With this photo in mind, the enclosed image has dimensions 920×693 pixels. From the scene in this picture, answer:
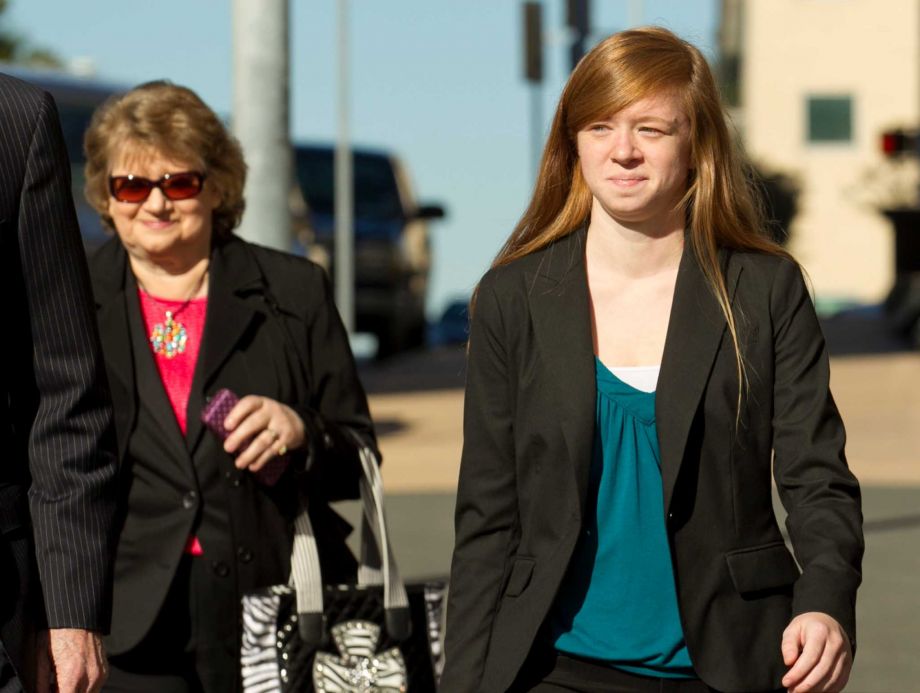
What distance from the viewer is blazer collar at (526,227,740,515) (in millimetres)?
3457

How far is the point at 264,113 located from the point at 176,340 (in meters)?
2.97

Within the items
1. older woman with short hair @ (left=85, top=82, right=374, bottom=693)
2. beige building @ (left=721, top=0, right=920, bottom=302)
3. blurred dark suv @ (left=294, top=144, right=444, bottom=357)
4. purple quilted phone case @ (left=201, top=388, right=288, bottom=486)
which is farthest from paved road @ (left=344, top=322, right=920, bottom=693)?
beige building @ (left=721, top=0, right=920, bottom=302)

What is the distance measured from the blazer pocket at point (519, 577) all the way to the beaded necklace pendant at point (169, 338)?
1.39m

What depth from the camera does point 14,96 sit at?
3168 mm

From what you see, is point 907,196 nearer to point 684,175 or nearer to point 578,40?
point 578,40

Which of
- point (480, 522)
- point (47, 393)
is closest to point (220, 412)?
point (480, 522)

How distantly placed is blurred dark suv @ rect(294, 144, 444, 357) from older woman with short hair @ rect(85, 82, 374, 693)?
16558 millimetres

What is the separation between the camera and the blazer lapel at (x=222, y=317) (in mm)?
4594

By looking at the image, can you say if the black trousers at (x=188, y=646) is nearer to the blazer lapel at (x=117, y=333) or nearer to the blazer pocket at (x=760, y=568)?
the blazer lapel at (x=117, y=333)

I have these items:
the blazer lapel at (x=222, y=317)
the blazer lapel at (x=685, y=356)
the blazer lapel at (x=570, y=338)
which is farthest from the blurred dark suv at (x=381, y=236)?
the blazer lapel at (x=685, y=356)

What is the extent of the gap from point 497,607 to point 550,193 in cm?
75

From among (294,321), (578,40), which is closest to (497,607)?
(294,321)

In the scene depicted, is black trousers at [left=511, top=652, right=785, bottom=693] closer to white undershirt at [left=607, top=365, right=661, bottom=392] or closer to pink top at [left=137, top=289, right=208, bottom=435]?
white undershirt at [left=607, top=365, right=661, bottom=392]

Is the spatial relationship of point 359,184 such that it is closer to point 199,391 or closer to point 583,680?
point 199,391
